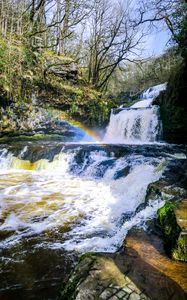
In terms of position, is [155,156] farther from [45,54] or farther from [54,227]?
[45,54]

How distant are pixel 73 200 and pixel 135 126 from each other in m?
8.22

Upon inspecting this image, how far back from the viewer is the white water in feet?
14.9

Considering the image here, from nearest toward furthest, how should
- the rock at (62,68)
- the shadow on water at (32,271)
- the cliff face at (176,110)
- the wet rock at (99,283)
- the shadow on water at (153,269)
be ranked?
1. the wet rock at (99,283)
2. the shadow on water at (153,269)
3. the shadow on water at (32,271)
4. the cliff face at (176,110)
5. the rock at (62,68)

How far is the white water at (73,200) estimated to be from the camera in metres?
4.54

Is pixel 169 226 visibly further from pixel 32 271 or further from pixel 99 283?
pixel 32 271

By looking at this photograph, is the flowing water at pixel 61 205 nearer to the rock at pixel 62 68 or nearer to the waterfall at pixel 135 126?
the waterfall at pixel 135 126

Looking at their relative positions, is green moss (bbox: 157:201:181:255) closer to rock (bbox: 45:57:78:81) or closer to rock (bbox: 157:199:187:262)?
rock (bbox: 157:199:187:262)

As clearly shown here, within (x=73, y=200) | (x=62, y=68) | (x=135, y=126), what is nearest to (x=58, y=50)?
(x=62, y=68)

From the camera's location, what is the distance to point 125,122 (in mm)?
14562

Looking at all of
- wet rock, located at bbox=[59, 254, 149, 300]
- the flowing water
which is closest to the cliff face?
the flowing water

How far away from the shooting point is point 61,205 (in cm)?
605

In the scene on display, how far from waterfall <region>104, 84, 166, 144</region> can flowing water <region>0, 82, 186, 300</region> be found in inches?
123

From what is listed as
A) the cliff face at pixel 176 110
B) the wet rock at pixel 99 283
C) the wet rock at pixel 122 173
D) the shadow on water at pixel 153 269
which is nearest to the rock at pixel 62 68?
the cliff face at pixel 176 110

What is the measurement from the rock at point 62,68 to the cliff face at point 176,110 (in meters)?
6.43
